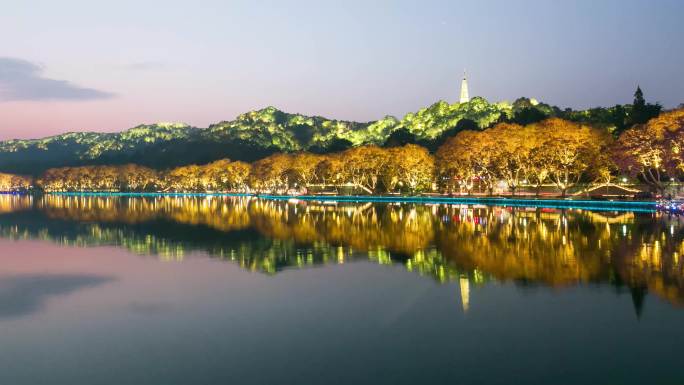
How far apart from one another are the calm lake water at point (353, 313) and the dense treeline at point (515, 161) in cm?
3520

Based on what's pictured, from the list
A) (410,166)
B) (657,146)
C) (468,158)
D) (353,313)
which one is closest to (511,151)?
(468,158)

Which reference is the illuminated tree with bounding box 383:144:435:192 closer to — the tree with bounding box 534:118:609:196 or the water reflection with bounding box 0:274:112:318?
the tree with bounding box 534:118:609:196

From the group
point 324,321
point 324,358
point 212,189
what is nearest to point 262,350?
point 324,358

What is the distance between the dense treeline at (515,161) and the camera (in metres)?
59.8

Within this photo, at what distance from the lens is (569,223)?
3925cm

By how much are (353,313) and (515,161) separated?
65.6 meters

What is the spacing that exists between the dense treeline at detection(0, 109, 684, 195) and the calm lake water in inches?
1386

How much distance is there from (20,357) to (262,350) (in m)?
4.90

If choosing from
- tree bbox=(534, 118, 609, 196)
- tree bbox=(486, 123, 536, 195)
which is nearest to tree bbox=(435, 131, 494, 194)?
tree bbox=(486, 123, 536, 195)

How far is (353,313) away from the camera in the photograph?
48.0 ft

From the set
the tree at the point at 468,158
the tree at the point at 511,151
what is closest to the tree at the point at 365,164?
the tree at the point at 468,158

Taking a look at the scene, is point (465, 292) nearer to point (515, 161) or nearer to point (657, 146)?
point (657, 146)

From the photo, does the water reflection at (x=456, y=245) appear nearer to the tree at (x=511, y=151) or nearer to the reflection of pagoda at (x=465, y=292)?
the reflection of pagoda at (x=465, y=292)

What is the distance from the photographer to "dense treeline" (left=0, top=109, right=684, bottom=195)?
5984cm
